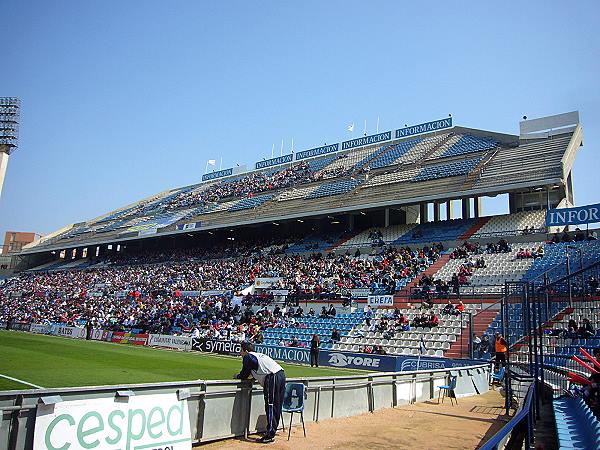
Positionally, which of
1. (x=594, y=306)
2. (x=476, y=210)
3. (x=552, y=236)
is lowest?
(x=594, y=306)

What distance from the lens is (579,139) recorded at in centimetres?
3744

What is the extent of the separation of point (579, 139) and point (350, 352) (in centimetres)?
2582

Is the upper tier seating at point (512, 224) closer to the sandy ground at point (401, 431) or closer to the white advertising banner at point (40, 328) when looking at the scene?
the sandy ground at point (401, 431)

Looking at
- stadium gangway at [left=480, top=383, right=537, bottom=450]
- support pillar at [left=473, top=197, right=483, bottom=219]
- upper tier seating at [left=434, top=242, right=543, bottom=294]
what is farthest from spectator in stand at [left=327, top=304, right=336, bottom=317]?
stadium gangway at [left=480, top=383, right=537, bottom=450]

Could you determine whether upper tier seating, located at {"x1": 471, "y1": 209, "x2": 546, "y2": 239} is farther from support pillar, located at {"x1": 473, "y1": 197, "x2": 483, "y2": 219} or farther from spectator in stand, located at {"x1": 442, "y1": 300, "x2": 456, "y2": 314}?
spectator in stand, located at {"x1": 442, "y1": 300, "x2": 456, "y2": 314}

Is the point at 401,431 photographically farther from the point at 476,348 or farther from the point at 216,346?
the point at 216,346

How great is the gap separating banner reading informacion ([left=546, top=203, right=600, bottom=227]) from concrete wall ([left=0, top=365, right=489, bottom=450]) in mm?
16611

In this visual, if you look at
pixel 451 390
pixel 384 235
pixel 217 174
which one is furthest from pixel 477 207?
pixel 217 174

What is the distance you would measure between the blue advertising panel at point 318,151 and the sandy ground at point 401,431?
47.2 metres

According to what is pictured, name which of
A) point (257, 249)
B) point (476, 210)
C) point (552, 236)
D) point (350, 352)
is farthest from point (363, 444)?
point (257, 249)

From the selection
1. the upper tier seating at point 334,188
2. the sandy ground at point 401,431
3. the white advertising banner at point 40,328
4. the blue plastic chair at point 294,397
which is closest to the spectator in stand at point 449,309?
the sandy ground at point 401,431

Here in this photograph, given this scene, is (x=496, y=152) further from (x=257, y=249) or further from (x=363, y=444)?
(x=363, y=444)

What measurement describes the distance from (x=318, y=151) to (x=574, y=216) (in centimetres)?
3526

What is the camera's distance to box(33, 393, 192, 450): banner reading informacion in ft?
21.2
